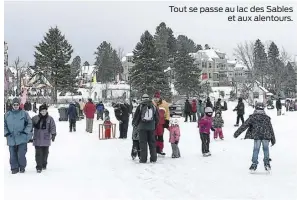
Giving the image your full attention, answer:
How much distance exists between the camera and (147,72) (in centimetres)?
5859

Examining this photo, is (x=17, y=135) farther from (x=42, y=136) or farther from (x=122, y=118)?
(x=122, y=118)

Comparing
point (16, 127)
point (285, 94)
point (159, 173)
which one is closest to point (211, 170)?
point (159, 173)

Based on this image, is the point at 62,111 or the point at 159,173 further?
the point at 62,111

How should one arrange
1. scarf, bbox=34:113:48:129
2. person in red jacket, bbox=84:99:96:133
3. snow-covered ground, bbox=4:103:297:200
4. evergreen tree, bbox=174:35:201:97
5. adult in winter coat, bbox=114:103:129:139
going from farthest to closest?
evergreen tree, bbox=174:35:201:97
person in red jacket, bbox=84:99:96:133
adult in winter coat, bbox=114:103:129:139
scarf, bbox=34:113:48:129
snow-covered ground, bbox=4:103:297:200

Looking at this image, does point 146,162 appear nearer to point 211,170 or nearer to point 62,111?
point 211,170

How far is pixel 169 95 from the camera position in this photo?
61438 millimetres

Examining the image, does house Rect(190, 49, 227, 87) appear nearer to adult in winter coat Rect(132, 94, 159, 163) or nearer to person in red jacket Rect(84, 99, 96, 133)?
person in red jacket Rect(84, 99, 96, 133)

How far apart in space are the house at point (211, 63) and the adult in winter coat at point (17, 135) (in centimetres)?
9819

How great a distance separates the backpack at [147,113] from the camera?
11336mm

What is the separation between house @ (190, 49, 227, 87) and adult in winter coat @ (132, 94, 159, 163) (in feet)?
316

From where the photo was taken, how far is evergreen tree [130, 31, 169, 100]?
58.3 meters

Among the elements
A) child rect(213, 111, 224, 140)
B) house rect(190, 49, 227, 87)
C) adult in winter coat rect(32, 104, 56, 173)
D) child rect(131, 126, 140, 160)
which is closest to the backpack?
child rect(131, 126, 140, 160)

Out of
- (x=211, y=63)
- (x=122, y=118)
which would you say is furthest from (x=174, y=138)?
(x=211, y=63)

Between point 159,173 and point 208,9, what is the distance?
17.0ft
